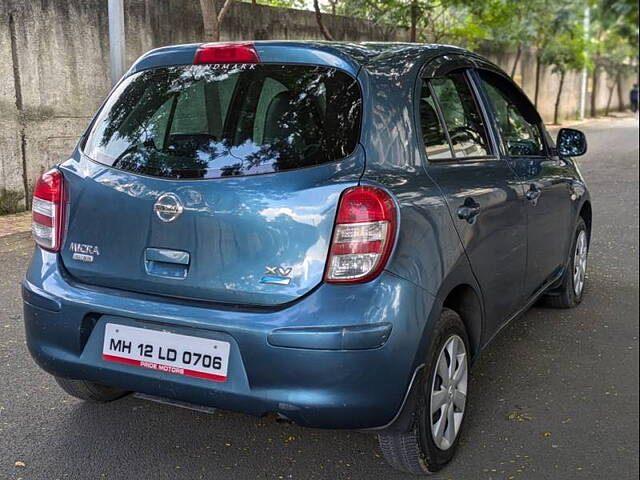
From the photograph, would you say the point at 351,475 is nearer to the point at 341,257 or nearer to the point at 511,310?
the point at 341,257

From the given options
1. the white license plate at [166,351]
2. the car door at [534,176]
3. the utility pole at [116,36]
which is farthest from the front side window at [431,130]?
the utility pole at [116,36]

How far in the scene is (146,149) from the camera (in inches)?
115

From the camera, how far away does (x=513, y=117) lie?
4.18 meters

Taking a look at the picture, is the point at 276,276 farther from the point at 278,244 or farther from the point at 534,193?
the point at 534,193

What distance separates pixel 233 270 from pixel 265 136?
1.71 feet

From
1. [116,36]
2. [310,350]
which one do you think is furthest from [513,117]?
[116,36]

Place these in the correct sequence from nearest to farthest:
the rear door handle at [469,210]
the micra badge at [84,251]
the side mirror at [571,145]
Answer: the micra badge at [84,251] → the rear door handle at [469,210] → the side mirror at [571,145]

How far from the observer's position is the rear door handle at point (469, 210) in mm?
3045

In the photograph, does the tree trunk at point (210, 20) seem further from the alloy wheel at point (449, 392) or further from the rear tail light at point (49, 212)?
the alloy wheel at point (449, 392)

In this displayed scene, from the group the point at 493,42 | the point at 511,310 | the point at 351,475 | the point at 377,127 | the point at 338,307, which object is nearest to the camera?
the point at 338,307

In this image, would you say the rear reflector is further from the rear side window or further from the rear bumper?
the rear bumper

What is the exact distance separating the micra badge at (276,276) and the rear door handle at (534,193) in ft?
5.61

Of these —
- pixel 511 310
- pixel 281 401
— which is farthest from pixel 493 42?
pixel 281 401

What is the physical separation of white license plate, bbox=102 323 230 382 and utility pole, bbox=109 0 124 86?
234 inches
